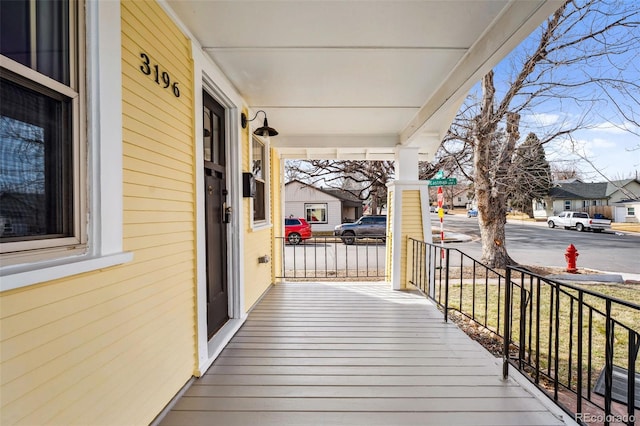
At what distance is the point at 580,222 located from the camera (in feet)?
63.4

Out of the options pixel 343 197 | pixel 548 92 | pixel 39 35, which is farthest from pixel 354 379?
pixel 343 197

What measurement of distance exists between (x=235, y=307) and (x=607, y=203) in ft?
124

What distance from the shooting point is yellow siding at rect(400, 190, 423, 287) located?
457 centimetres

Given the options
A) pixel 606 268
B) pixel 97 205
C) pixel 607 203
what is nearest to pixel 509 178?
pixel 606 268

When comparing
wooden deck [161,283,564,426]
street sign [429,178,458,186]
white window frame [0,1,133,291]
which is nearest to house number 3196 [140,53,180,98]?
white window frame [0,1,133,291]

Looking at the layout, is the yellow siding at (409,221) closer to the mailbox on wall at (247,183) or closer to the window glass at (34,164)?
the mailbox on wall at (247,183)

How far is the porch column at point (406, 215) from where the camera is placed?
179 inches

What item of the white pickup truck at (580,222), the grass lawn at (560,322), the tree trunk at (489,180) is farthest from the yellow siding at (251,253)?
the white pickup truck at (580,222)

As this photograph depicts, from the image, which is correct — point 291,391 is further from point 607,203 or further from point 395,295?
point 607,203

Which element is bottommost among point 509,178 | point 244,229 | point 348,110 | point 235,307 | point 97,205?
point 235,307

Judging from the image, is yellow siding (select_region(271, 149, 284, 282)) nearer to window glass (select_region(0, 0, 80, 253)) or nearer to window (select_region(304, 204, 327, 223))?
window glass (select_region(0, 0, 80, 253))

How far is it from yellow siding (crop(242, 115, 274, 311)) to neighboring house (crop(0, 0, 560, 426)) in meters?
0.05

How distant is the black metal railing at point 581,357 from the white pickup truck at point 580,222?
59.0ft

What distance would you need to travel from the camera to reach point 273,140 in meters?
4.82
